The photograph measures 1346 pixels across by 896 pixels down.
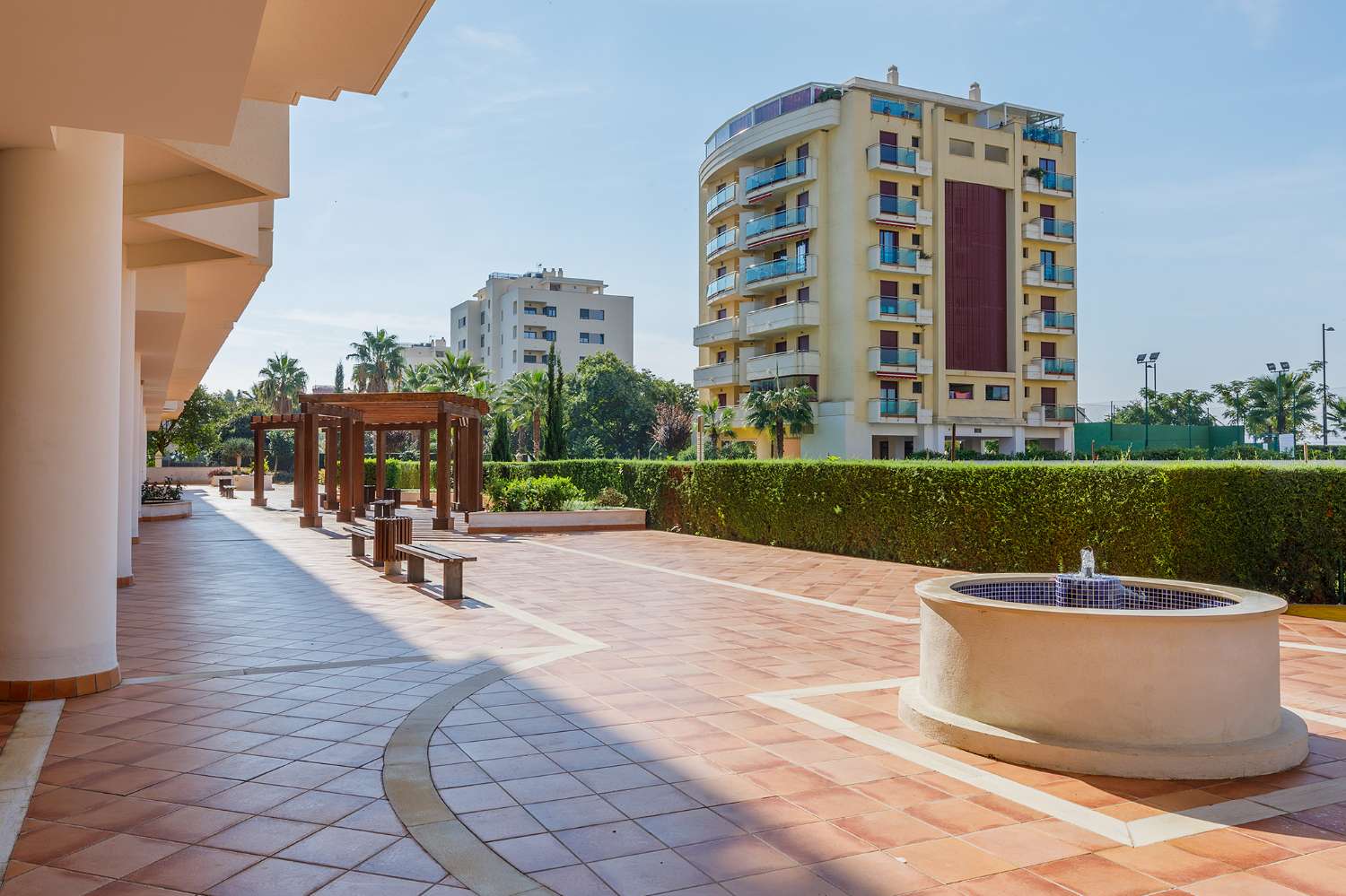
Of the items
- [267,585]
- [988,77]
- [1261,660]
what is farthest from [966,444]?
[1261,660]

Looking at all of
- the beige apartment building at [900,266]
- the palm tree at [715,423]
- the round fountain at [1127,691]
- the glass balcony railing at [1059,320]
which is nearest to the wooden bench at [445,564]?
the round fountain at [1127,691]

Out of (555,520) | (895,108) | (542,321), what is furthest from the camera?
(542,321)

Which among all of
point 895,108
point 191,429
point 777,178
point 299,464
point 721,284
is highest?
point 895,108

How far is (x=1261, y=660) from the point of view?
186 inches

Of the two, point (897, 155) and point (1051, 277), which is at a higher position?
point (897, 155)

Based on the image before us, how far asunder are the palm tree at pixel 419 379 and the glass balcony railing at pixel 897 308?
26706mm

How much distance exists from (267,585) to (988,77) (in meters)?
51.5

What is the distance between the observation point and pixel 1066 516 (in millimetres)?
11961

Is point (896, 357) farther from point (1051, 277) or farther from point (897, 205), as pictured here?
point (1051, 277)

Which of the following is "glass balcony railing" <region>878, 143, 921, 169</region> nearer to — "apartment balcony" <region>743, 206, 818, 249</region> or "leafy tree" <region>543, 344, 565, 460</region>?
"apartment balcony" <region>743, 206, 818, 249</region>

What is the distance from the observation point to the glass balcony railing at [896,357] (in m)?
45.8

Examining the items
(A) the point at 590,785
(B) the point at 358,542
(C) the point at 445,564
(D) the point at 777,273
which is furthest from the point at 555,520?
(D) the point at 777,273

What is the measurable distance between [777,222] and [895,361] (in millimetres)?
9652

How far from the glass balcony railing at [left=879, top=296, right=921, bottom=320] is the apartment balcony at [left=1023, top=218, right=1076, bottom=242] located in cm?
854
